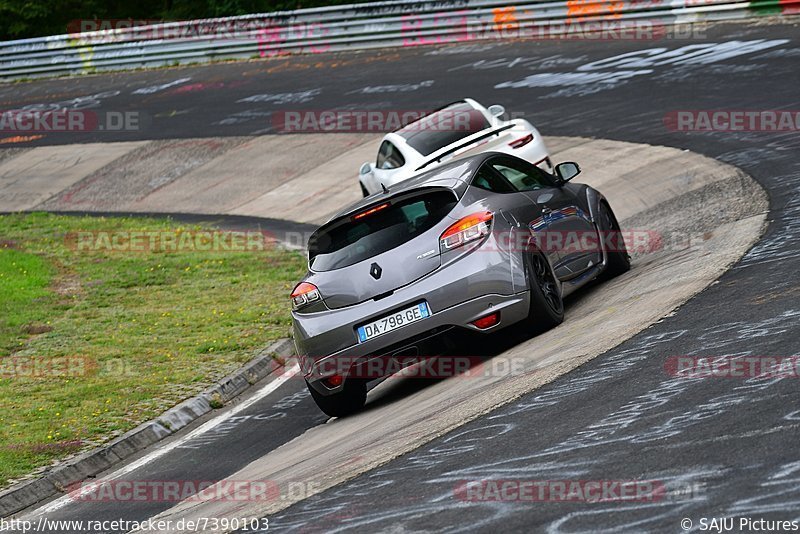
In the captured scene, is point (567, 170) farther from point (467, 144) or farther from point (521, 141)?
point (467, 144)

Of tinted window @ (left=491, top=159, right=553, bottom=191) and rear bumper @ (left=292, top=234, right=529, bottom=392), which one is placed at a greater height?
tinted window @ (left=491, top=159, right=553, bottom=191)

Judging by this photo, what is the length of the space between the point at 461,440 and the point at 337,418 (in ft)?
9.11

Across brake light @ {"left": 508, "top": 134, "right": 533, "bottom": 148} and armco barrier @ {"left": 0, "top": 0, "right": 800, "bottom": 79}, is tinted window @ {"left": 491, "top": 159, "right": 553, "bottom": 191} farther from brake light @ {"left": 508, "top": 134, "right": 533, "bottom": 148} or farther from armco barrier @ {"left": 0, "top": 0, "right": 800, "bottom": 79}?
armco barrier @ {"left": 0, "top": 0, "right": 800, "bottom": 79}

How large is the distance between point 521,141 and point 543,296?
6835 millimetres

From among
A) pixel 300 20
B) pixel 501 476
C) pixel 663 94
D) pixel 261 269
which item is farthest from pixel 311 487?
pixel 300 20

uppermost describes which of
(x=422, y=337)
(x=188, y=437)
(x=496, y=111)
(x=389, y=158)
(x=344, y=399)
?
(x=496, y=111)

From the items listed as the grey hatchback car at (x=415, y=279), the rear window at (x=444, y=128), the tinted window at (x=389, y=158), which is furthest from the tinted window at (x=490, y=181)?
the tinted window at (x=389, y=158)

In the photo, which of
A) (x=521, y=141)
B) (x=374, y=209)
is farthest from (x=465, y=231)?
(x=521, y=141)

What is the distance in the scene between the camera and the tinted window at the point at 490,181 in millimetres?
9844

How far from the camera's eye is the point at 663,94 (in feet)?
69.1

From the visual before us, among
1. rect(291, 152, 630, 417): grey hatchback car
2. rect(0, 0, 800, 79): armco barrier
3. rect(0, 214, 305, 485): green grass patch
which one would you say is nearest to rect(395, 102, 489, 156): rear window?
rect(0, 214, 305, 485): green grass patch

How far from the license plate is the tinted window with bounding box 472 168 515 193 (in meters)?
1.30

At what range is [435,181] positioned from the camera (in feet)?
31.6

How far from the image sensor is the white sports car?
52.1 feet
